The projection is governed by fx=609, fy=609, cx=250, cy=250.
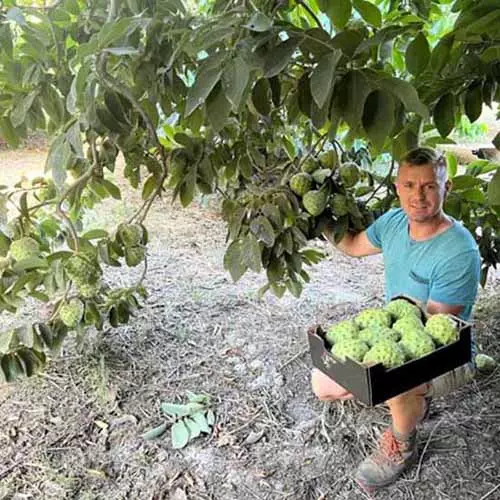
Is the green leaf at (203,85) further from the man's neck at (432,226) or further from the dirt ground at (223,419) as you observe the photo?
the dirt ground at (223,419)

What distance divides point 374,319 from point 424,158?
1.85 ft

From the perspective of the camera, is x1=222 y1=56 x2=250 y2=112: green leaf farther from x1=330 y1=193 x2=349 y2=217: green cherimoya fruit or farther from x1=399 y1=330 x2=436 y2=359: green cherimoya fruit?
x1=330 y1=193 x2=349 y2=217: green cherimoya fruit

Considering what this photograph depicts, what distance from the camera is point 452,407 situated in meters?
2.26

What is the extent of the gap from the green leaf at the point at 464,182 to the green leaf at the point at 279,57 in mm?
1225

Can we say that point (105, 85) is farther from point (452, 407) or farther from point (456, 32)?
point (452, 407)

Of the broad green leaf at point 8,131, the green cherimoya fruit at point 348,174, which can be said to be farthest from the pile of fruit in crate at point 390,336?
the broad green leaf at point 8,131

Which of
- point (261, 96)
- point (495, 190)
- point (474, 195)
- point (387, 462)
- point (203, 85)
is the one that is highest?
point (203, 85)

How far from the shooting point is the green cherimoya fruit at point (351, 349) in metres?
1.28

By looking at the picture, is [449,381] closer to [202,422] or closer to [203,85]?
[202,422]

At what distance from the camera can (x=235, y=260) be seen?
161 cm

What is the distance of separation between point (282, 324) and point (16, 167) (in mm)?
3823

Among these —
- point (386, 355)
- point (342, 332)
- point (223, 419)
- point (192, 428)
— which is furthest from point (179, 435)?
point (386, 355)

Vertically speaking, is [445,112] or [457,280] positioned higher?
[445,112]

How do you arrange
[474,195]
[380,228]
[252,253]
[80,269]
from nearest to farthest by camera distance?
1. [80,269]
2. [252,253]
3. [380,228]
4. [474,195]
